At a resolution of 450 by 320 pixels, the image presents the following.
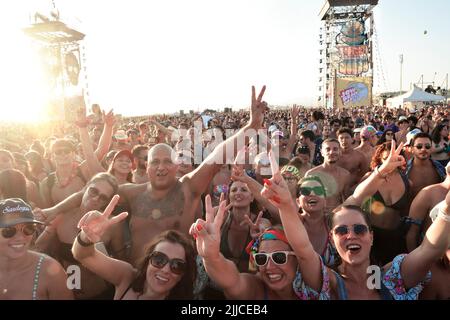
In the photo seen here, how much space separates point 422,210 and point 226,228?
180 centimetres

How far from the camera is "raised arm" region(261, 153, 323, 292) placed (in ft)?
6.79

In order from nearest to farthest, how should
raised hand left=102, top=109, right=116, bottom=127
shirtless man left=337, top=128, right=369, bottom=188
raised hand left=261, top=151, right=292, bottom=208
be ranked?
raised hand left=261, top=151, right=292, bottom=208 < raised hand left=102, top=109, right=116, bottom=127 < shirtless man left=337, top=128, right=369, bottom=188

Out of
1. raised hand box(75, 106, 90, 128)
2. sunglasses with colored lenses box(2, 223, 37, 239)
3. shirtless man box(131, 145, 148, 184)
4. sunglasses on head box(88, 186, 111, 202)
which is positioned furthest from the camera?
shirtless man box(131, 145, 148, 184)

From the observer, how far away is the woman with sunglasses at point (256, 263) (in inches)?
82.7

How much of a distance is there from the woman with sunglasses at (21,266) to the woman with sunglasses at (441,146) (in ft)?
16.4

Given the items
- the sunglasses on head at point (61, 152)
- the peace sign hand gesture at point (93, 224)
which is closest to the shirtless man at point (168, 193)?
the peace sign hand gesture at point (93, 224)

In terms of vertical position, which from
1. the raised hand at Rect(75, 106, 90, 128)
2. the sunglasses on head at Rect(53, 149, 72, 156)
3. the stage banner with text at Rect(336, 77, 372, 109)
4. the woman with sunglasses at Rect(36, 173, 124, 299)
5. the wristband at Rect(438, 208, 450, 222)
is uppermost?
the stage banner with text at Rect(336, 77, 372, 109)

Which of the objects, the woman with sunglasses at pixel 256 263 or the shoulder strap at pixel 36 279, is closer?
the woman with sunglasses at pixel 256 263

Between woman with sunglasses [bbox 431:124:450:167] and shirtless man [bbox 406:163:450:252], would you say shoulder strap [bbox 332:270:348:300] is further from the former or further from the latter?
woman with sunglasses [bbox 431:124:450:167]

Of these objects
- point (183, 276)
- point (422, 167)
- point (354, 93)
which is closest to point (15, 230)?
point (183, 276)

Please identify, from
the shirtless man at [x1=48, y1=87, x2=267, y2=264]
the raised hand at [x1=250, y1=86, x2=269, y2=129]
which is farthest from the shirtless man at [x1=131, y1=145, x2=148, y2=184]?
the raised hand at [x1=250, y1=86, x2=269, y2=129]

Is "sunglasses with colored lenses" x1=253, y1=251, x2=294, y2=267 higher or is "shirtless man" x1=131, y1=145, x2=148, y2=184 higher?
"shirtless man" x1=131, y1=145, x2=148, y2=184

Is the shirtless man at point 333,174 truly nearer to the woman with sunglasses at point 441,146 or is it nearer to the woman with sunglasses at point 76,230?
the woman with sunglasses at point 441,146

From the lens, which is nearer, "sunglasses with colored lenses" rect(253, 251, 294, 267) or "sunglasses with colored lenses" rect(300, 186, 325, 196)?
"sunglasses with colored lenses" rect(253, 251, 294, 267)
